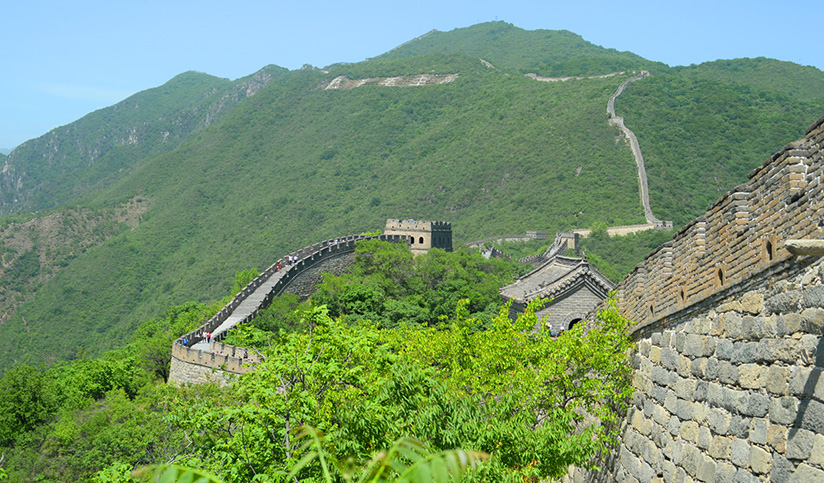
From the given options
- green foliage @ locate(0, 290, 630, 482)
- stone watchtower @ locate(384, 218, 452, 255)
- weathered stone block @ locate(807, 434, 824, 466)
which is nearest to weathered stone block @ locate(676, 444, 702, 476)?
weathered stone block @ locate(807, 434, 824, 466)

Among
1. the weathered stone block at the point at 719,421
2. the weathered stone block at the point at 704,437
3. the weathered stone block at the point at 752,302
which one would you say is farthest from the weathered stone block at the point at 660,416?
the weathered stone block at the point at 752,302

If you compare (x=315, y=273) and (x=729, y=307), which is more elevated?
(x=729, y=307)

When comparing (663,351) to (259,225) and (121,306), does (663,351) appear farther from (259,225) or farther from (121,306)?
(259,225)

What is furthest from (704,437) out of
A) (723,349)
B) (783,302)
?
(783,302)

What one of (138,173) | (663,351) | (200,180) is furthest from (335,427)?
(138,173)

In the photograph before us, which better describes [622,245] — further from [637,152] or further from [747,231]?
[747,231]

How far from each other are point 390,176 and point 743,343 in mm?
128947

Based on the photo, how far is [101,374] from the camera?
38906 mm

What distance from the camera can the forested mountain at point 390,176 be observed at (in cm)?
9750

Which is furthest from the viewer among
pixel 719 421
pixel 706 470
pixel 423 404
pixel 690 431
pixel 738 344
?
pixel 423 404

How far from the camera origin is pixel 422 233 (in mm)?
59531

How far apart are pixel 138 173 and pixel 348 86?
166ft

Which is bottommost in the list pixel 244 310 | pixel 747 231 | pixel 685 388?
pixel 244 310

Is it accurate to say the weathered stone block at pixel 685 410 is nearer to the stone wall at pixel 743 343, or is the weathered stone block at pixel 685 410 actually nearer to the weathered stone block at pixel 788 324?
the stone wall at pixel 743 343
